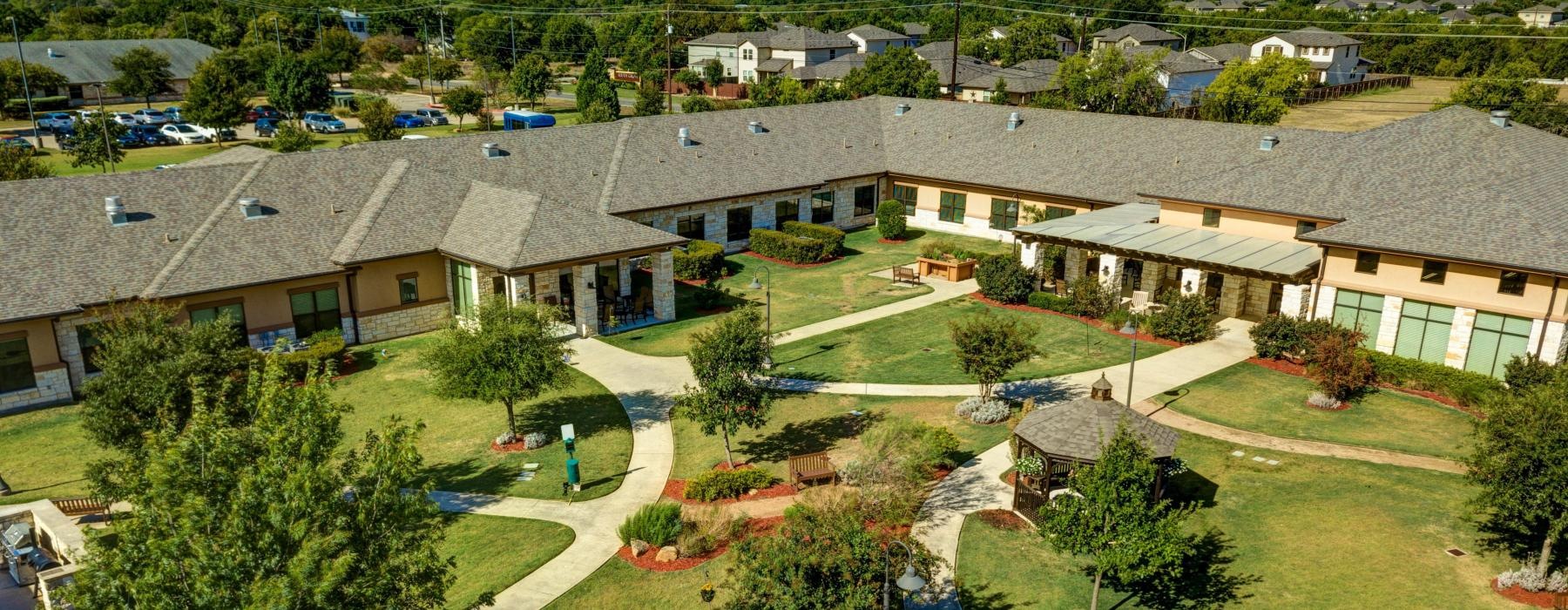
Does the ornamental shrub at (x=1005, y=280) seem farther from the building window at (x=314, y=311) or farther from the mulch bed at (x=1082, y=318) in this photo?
the building window at (x=314, y=311)

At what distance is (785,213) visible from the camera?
5634cm

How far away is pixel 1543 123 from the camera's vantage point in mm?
69438

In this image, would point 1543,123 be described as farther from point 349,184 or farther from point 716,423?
point 349,184

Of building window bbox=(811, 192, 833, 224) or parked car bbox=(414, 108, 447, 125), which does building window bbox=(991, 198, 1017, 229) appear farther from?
parked car bbox=(414, 108, 447, 125)

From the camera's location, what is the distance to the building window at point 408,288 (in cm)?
4194

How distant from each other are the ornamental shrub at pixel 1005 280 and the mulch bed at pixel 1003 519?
19303 mm

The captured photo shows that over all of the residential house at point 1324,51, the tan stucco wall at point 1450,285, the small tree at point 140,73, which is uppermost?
the residential house at point 1324,51

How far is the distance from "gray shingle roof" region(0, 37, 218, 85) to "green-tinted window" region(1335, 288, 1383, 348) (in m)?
105

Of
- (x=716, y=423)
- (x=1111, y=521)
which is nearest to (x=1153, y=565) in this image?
(x=1111, y=521)

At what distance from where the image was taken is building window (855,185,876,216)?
59781 millimetres

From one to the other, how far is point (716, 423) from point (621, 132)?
2827 cm

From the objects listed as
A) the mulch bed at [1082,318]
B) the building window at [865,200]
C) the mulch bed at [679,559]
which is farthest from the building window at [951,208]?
the mulch bed at [679,559]

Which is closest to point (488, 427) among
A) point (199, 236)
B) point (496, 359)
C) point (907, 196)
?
point (496, 359)

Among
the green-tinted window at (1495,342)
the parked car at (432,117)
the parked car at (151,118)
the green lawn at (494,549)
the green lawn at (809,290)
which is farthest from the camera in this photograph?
the parked car at (432,117)
